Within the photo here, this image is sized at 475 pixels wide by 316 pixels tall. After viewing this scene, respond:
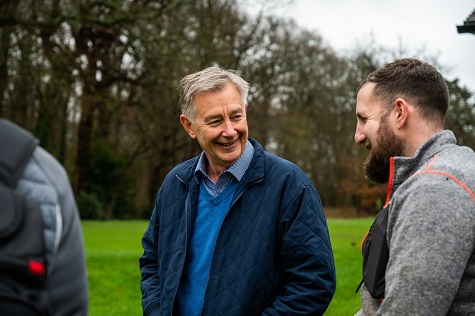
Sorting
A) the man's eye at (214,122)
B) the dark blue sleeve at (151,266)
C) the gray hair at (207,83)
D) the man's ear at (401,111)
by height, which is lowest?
the dark blue sleeve at (151,266)

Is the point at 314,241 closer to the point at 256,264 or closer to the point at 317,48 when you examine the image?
the point at 256,264

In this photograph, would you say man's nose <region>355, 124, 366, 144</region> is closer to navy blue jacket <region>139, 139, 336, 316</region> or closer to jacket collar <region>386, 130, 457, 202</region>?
jacket collar <region>386, 130, 457, 202</region>

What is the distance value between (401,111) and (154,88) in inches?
865

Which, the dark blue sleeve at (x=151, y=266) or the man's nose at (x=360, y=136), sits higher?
the man's nose at (x=360, y=136)

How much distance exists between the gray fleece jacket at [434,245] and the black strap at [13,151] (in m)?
1.33

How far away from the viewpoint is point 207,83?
11.3 ft

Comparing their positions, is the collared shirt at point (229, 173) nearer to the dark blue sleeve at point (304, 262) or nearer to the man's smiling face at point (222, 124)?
the man's smiling face at point (222, 124)

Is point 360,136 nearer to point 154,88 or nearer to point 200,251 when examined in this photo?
point 200,251

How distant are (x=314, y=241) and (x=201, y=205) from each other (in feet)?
2.16

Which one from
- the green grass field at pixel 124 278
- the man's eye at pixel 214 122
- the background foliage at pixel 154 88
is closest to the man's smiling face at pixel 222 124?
the man's eye at pixel 214 122

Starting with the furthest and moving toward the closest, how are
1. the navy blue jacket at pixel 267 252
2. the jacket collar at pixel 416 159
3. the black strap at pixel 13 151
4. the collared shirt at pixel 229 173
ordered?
the collared shirt at pixel 229 173, the navy blue jacket at pixel 267 252, the jacket collar at pixel 416 159, the black strap at pixel 13 151

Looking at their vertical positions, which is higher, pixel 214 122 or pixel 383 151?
pixel 214 122

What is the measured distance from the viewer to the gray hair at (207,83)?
3.45m

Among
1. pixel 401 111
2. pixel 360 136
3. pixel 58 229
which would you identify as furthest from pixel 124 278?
pixel 58 229
